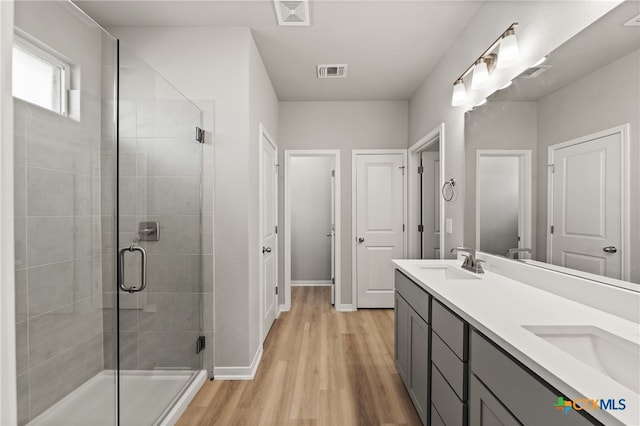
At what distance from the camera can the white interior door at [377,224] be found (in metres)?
3.99

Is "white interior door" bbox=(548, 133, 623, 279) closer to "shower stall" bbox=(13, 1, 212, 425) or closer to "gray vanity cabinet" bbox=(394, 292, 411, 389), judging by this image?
"gray vanity cabinet" bbox=(394, 292, 411, 389)

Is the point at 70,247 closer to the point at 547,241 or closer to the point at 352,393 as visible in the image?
the point at 352,393

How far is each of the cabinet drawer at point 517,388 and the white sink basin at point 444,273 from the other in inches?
27.3

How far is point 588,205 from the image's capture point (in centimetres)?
130

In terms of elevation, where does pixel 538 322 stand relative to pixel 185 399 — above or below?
above

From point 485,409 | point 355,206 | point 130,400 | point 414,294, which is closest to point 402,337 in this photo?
point 414,294

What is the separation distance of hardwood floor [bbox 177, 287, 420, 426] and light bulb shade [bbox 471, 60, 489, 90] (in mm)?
2154

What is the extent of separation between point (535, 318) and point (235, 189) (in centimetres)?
199

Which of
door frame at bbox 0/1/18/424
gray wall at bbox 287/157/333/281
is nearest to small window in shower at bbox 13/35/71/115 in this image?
door frame at bbox 0/1/18/424

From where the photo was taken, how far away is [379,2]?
2125 mm

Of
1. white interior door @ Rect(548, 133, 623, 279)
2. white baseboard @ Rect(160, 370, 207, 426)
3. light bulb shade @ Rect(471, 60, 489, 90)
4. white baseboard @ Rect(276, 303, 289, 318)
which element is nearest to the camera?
white interior door @ Rect(548, 133, 623, 279)

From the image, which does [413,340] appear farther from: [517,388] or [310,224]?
[310,224]

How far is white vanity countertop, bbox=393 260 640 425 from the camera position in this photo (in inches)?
26.8

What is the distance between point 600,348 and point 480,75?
5.48ft
